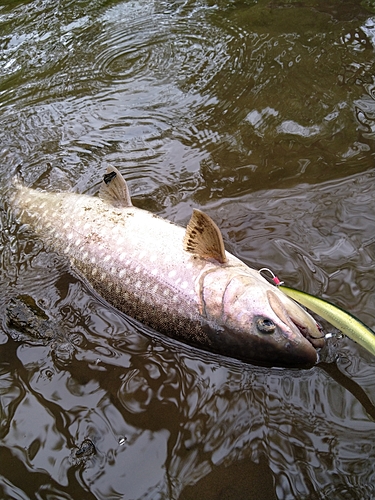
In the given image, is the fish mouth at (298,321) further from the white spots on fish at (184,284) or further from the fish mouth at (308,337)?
the white spots on fish at (184,284)

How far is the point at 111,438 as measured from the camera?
3012 mm

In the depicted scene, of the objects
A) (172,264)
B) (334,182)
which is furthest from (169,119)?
(172,264)

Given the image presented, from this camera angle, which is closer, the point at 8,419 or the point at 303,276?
the point at 8,419

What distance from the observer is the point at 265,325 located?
2.99 m

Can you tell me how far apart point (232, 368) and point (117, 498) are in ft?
3.90

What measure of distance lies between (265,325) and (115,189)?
2.14 m

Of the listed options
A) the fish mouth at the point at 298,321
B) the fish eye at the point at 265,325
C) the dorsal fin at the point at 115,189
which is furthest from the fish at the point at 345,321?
the dorsal fin at the point at 115,189

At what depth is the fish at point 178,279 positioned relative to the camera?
3027 mm

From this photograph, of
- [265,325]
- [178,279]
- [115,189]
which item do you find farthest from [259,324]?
[115,189]

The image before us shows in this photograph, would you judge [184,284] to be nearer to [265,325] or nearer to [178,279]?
[178,279]

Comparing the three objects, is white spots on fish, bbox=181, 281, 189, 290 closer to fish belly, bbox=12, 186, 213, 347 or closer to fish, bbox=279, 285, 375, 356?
fish belly, bbox=12, 186, 213, 347

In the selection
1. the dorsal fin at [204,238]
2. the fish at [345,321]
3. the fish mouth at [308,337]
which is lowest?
the fish mouth at [308,337]

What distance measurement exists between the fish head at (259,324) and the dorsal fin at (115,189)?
1.52m

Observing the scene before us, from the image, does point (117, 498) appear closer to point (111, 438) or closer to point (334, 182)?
point (111, 438)
